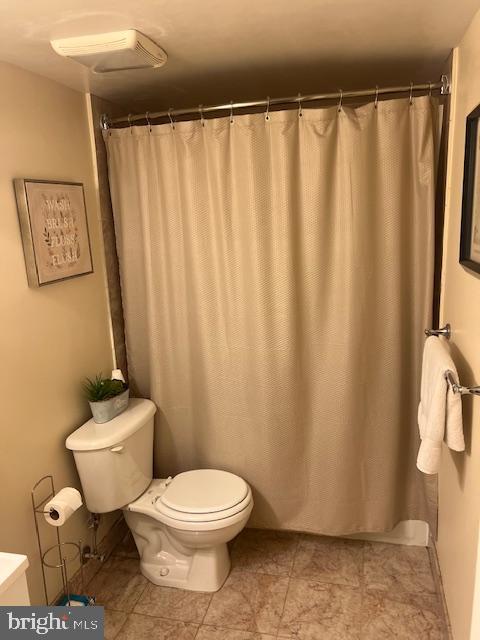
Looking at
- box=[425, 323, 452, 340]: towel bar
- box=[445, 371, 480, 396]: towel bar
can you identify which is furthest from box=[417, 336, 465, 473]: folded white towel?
box=[425, 323, 452, 340]: towel bar

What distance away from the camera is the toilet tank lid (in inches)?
82.4

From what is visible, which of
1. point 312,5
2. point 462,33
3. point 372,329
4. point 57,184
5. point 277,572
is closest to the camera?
point 312,5

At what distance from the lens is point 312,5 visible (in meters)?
1.46

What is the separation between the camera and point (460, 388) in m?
1.47

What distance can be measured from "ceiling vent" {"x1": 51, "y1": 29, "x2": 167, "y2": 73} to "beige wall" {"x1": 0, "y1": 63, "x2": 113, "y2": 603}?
319 millimetres

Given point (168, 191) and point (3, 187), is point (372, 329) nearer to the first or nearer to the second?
point (168, 191)

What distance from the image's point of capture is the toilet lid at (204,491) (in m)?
2.15

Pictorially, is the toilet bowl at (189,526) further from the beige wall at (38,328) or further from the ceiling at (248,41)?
the ceiling at (248,41)

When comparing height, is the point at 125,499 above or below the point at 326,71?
below

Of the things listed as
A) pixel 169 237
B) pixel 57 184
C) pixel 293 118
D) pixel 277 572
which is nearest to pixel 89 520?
pixel 277 572

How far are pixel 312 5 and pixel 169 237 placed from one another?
3.72 ft

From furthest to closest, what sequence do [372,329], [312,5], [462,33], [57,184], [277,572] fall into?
[277,572]
[372,329]
[57,184]
[462,33]
[312,5]

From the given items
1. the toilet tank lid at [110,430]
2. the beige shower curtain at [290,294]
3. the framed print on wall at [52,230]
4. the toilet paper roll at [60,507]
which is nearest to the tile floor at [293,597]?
the beige shower curtain at [290,294]

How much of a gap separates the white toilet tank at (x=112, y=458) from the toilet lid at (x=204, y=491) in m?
0.17
